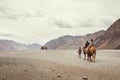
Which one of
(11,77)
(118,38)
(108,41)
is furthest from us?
(108,41)

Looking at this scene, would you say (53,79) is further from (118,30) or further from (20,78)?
(118,30)

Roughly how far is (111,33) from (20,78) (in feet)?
625

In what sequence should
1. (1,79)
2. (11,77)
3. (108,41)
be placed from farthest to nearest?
1. (108,41)
2. (11,77)
3. (1,79)

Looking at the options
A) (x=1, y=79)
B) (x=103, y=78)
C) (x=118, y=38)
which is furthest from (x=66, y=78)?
(x=118, y=38)

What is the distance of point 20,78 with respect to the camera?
1211 cm

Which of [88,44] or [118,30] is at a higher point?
[118,30]

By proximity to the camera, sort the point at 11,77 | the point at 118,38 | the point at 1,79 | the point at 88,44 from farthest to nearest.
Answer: the point at 118,38
the point at 88,44
the point at 11,77
the point at 1,79

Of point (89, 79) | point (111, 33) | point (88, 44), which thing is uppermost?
point (111, 33)

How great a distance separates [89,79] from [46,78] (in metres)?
1.89

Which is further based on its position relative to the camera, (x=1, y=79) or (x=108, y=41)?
(x=108, y=41)

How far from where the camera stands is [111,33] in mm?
198625

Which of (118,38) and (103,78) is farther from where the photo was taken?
(118,38)

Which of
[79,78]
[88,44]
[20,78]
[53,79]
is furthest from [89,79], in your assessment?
[88,44]

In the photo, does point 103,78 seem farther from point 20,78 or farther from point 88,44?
point 88,44
